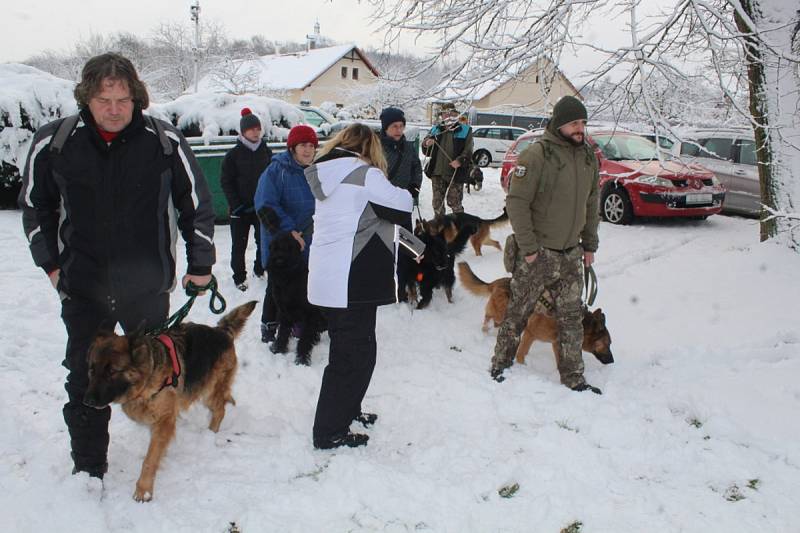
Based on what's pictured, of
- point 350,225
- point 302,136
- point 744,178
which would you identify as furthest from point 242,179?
point 744,178

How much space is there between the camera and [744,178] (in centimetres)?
1073

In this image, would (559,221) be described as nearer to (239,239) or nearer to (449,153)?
(239,239)

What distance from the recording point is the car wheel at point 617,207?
963cm

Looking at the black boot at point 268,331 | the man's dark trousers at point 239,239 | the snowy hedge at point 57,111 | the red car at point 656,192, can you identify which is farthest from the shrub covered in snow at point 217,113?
the red car at point 656,192

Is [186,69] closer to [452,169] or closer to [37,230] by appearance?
[452,169]

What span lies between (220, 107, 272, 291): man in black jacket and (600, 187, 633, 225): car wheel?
21.3ft

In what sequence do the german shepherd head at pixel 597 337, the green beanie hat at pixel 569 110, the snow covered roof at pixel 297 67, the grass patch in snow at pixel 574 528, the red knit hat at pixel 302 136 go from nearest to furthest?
the grass patch in snow at pixel 574 528 < the green beanie hat at pixel 569 110 < the german shepherd head at pixel 597 337 < the red knit hat at pixel 302 136 < the snow covered roof at pixel 297 67

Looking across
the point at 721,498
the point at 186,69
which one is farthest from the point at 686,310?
the point at 186,69

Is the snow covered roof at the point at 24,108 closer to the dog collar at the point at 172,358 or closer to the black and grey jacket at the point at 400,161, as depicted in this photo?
the black and grey jacket at the point at 400,161

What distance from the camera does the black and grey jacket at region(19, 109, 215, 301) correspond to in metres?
2.34

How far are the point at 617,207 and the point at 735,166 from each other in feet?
10.5

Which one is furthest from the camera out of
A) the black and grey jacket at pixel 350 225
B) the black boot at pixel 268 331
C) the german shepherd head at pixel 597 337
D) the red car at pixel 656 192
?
the red car at pixel 656 192

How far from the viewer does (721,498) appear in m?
2.79

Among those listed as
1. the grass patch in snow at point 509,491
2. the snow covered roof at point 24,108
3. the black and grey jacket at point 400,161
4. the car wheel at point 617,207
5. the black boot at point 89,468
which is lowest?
the grass patch in snow at point 509,491
